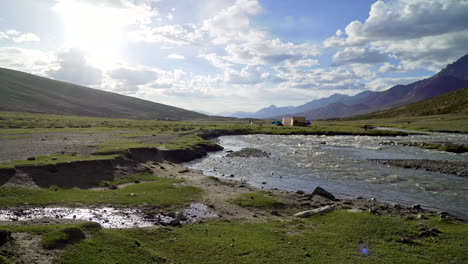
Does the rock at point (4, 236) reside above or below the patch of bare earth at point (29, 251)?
above

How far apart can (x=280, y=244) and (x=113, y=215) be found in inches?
415

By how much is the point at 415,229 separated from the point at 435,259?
3.61 m

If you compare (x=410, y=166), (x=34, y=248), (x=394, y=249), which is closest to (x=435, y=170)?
(x=410, y=166)

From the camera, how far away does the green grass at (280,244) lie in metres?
12.8

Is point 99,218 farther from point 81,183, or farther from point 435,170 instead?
point 435,170

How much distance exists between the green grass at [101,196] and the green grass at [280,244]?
18.4 feet

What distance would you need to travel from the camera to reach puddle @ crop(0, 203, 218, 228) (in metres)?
16.6

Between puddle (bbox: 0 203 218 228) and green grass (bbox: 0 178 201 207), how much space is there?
137 cm

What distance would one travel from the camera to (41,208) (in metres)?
18.4

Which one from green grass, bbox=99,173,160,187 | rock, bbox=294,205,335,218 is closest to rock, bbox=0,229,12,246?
green grass, bbox=99,173,160,187

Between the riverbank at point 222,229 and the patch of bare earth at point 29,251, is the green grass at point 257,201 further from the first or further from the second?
the patch of bare earth at point 29,251

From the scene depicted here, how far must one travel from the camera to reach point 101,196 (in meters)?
21.5

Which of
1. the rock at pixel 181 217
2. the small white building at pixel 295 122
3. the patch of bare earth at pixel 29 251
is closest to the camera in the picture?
the patch of bare earth at pixel 29 251

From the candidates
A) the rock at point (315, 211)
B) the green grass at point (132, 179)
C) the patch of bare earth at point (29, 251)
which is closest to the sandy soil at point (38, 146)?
the green grass at point (132, 179)
